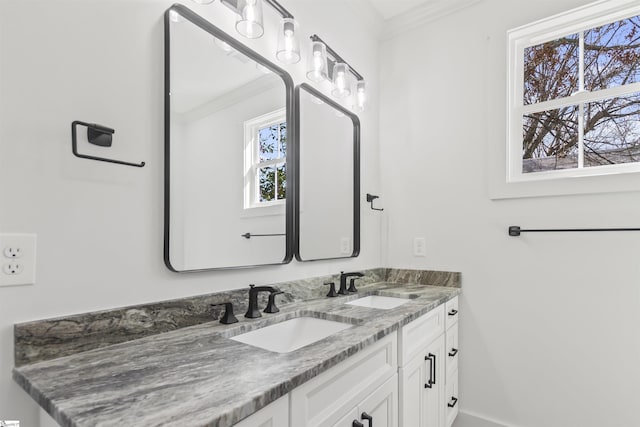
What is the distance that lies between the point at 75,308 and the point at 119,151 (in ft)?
1.48

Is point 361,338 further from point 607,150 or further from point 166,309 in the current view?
point 607,150

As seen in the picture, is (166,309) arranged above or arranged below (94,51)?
below

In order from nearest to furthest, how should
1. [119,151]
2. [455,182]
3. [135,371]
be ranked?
[135,371]
[119,151]
[455,182]

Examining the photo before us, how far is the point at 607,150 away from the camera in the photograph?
1.80 m

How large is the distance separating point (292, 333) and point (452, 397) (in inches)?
46.0

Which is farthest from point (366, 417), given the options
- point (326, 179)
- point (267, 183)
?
point (326, 179)

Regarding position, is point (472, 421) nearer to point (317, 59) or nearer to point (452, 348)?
point (452, 348)

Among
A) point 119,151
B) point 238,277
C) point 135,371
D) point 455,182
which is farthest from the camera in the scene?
point 455,182

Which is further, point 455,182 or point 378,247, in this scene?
point 378,247

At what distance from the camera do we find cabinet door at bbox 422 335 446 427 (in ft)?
5.12

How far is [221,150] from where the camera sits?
4.40 ft

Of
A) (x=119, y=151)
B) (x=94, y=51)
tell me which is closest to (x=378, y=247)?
(x=119, y=151)

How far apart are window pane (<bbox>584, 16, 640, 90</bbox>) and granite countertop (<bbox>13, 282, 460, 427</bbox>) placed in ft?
6.04

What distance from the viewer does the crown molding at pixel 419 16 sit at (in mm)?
2158
